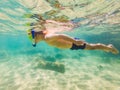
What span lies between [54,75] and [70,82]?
298 cm

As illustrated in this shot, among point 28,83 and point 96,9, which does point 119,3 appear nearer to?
point 96,9

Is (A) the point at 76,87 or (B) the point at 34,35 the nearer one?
(B) the point at 34,35

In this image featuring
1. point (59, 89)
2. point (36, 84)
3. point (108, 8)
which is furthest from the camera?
point (108, 8)

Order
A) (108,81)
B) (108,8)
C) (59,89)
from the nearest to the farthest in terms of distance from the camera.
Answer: (59,89)
(108,81)
(108,8)

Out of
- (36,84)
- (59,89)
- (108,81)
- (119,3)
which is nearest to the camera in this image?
(59,89)

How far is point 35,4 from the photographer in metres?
15.1

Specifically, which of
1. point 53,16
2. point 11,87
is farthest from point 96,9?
point 11,87

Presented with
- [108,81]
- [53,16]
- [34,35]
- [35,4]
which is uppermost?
[35,4]

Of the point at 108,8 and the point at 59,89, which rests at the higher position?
the point at 108,8

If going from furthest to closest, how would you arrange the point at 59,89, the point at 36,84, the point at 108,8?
the point at 108,8 → the point at 36,84 → the point at 59,89

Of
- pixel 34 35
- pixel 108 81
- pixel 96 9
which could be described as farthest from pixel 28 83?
pixel 96 9

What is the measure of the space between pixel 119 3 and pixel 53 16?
735 cm

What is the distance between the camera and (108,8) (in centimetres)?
1747

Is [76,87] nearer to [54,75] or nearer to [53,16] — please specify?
[54,75]
